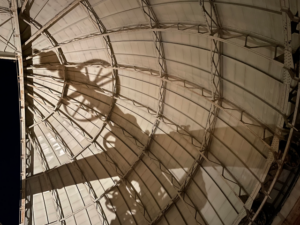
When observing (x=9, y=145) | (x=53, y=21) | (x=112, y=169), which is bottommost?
(x=112, y=169)

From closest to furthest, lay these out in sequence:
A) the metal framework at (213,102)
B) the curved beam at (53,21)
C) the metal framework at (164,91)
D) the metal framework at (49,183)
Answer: the metal framework at (164,91), the metal framework at (213,102), the curved beam at (53,21), the metal framework at (49,183)

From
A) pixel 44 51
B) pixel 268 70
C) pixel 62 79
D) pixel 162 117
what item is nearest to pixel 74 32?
pixel 44 51

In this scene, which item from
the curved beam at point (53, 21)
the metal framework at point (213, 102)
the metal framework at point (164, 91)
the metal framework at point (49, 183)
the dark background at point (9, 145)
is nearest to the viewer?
the metal framework at point (164, 91)

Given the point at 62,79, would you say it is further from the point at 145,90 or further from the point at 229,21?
the point at 229,21

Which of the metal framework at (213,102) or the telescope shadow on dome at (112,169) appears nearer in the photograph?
the metal framework at (213,102)

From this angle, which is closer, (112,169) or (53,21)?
(53,21)

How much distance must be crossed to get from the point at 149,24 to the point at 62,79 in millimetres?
11664

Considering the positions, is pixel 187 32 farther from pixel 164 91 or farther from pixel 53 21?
pixel 53 21

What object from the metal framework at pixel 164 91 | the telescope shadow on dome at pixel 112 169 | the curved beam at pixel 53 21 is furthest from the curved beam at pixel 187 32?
the telescope shadow on dome at pixel 112 169

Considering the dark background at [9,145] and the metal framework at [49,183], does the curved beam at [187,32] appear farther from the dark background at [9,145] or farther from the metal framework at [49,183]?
the metal framework at [49,183]

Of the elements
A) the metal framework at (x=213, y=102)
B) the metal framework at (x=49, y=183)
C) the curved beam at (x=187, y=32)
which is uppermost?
the curved beam at (x=187, y=32)

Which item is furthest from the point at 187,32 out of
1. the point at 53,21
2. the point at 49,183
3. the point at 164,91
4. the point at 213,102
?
the point at 49,183

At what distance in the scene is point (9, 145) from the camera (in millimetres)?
25266

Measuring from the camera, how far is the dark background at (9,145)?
23672 millimetres
